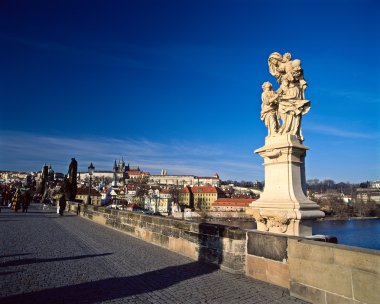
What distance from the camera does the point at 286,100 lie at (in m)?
5.01

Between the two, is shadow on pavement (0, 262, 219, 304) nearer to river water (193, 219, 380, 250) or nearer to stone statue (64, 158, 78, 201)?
river water (193, 219, 380, 250)

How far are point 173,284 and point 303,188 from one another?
7.86 feet

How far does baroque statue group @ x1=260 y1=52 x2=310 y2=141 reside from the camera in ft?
16.1

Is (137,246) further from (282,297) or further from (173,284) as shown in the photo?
(282,297)

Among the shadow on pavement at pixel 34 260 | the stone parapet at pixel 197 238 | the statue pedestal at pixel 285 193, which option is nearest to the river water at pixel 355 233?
the stone parapet at pixel 197 238

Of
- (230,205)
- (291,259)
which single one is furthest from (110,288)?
(230,205)

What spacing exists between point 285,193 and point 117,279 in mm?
2767

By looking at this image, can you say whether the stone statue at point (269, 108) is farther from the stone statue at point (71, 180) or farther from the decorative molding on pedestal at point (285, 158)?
the stone statue at point (71, 180)

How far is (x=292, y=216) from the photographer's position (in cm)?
439

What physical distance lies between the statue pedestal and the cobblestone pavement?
885 millimetres

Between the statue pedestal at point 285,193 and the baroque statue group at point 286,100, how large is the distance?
0.73 feet

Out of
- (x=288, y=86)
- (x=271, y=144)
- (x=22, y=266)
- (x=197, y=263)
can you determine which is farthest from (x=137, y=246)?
(x=288, y=86)

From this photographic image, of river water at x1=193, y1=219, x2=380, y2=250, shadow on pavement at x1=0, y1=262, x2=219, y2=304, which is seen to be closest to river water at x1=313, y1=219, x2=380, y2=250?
river water at x1=193, y1=219, x2=380, y2=250

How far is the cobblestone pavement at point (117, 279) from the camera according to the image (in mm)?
3828
